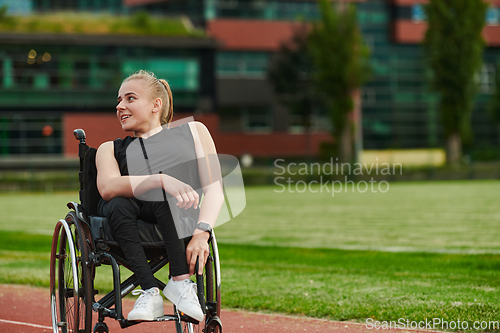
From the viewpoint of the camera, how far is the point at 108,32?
43.7 metres

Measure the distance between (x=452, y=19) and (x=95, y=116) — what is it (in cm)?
2104

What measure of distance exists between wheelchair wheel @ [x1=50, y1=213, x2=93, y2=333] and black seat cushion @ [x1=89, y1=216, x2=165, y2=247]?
0.39ft

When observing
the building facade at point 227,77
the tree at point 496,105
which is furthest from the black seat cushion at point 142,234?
the tree at point 496,105

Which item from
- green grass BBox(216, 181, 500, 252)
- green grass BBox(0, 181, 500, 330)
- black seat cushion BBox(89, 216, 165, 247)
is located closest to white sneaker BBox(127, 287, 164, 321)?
black seat cushion BBox(89, 216, 165, 247)

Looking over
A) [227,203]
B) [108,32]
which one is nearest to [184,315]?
[227,203]

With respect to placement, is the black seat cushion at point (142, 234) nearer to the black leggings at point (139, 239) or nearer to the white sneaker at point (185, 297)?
the black leggings at point (139, 239)

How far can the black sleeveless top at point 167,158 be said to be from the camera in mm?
4305

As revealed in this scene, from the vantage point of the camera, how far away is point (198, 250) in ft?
13.4

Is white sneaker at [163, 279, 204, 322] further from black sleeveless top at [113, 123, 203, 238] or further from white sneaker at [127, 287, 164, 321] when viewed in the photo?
black sleeveless top at [113, 123, 203, 238]

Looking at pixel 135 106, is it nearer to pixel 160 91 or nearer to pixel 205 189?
pixel 160 91

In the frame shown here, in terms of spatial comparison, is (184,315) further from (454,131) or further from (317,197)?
(454,131)

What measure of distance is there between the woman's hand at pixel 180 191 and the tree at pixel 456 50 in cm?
3702

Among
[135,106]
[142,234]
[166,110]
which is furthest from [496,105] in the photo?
[142,234]

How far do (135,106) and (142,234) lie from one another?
0.81m
